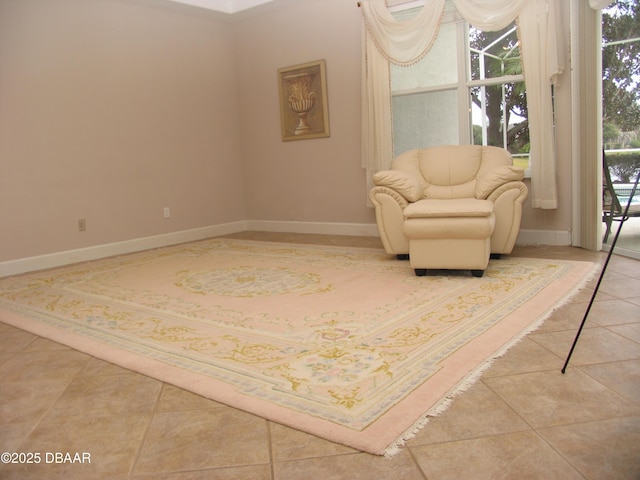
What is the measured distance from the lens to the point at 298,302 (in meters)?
3.39

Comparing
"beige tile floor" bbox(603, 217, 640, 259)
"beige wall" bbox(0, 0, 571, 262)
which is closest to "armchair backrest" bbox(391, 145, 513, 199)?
"beige wall" bbox(0, 0, 571, 262)

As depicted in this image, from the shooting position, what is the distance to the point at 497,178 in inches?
162

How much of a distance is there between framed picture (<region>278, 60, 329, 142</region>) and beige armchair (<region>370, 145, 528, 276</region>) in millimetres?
1690

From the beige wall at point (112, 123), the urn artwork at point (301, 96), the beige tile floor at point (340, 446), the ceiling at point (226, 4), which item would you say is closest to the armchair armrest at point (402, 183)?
the beige tile floor at point (340, 446)

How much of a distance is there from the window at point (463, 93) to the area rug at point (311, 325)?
1.46 metres

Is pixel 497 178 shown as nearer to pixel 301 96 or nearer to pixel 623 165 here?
pixel 623 165

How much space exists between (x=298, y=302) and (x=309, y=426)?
1593mm

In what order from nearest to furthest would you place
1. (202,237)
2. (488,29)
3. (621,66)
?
(621,66), (488,29), (202,237)

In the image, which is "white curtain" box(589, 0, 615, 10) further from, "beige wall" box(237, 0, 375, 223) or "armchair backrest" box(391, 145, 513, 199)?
"beige wall" box(237, 0, 375, 223)

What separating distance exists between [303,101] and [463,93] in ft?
6.37

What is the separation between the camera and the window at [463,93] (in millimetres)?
4949

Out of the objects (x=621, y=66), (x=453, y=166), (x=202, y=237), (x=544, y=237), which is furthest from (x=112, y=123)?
(x=621, y=66)

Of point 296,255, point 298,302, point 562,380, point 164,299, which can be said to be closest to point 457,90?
point 296,255

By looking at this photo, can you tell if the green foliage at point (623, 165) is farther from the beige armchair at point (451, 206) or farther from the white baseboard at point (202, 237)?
the beige armchair at point (451, 206)
